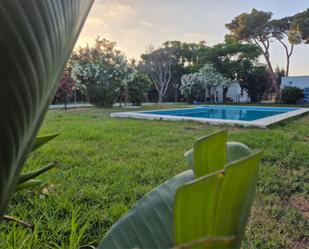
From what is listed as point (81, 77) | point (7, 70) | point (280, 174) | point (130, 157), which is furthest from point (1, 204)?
point (81, 77)

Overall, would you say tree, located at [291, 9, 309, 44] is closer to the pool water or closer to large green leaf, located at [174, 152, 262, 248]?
the pool water

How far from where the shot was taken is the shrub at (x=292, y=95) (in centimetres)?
1570

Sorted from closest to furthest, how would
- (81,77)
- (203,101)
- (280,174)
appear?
(280,174) < (81,77) < (203,101)

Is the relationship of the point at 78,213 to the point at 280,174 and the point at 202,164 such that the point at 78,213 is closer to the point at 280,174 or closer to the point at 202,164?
the point at 202,164

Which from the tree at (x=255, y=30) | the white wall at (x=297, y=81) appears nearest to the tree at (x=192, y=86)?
the tree at (x=255, y=30)

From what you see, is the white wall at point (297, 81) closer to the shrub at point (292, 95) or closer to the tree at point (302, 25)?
the tree at point (302, 25)

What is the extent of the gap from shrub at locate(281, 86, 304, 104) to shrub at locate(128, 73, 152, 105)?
8245 millimetres

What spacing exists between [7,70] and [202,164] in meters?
0.16

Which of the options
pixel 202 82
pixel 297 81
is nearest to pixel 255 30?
pixel 297 81

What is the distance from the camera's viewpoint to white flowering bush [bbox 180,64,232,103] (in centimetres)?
1780

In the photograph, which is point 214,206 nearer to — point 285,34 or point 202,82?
point 202,82

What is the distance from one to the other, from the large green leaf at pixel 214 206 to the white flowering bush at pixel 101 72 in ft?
39.4

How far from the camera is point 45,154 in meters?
3.04

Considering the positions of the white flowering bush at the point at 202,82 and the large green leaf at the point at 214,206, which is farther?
the white flowering bush at the point at 202,82
